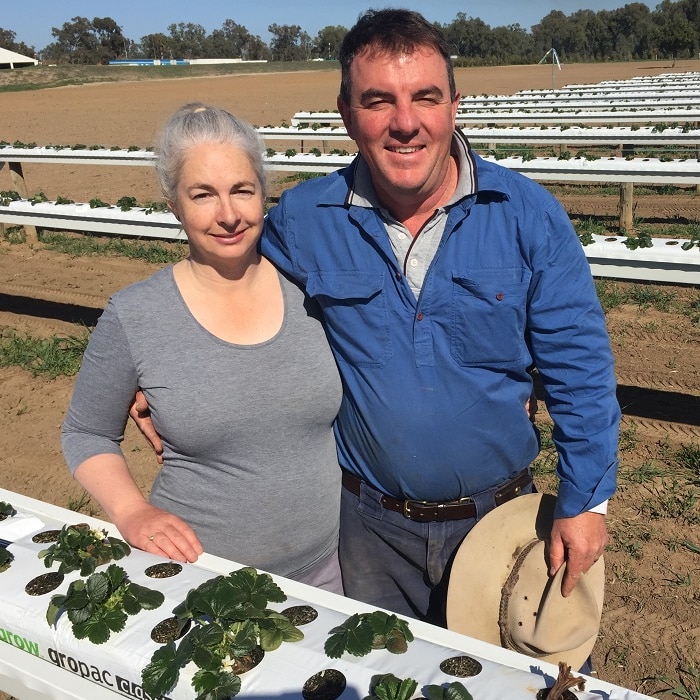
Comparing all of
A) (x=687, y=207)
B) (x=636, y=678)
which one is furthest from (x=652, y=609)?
(x=687, y=207)

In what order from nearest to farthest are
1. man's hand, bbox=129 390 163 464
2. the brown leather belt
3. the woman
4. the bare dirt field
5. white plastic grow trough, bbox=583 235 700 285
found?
the woman < man's hand, bbox=129 390 163 464 < the brown leather belt < the bare dirt field < white plastic grow trough, bbox=583 235 700 285

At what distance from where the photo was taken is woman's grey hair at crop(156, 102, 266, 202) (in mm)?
1689

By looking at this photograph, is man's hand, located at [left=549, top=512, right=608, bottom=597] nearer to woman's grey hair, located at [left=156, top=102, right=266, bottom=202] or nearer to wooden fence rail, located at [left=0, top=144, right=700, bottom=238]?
woman's grey hair, located at [left=156, top=102, right=266, bottom=202]

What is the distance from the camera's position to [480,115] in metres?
14.0

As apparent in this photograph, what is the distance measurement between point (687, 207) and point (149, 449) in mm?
7049

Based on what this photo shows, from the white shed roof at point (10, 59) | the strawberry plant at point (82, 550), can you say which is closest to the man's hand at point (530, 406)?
the strawberry plant at point (82, 550)

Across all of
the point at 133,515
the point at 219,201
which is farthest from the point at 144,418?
the point at 219,201

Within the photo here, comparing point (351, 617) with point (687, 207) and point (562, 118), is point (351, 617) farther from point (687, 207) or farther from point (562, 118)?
point (562, 118)

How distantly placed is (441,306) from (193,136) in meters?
0.67

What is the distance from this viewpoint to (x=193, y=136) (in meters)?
1.69

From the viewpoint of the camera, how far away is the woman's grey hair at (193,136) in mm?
1689

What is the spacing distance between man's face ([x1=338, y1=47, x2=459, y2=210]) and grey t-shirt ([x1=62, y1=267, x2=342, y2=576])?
41cm

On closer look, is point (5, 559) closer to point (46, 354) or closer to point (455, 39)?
point (46, 354)

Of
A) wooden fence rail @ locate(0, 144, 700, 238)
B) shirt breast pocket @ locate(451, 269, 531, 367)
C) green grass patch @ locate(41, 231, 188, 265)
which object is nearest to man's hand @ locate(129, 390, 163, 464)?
shirt breast pocket @ locate(451, 269, 531, 367)
